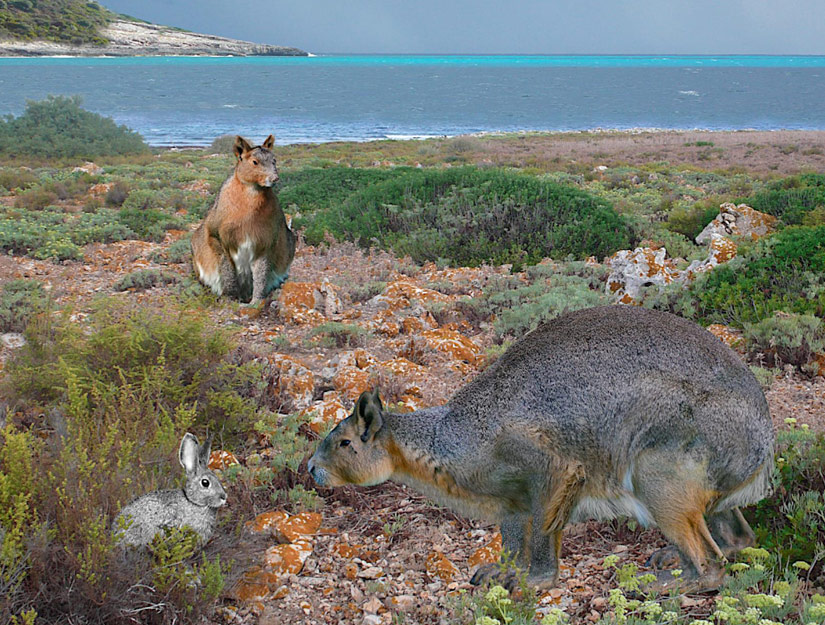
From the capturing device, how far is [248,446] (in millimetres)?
5629

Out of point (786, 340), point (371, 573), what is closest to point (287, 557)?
point (371, 573)

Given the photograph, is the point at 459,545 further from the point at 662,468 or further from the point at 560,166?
the point at 560,166

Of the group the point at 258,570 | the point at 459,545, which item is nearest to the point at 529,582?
the point at 459,545

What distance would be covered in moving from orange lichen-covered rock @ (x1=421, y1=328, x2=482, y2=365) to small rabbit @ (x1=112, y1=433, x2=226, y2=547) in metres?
3.76

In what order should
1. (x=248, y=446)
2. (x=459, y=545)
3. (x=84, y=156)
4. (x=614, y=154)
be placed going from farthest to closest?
(x=614, y=154), (x=84, y=156), (x=248, y=446), (x=459, y=545)

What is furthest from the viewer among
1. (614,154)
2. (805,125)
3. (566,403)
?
(805,125)

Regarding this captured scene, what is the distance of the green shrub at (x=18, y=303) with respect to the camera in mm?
8125

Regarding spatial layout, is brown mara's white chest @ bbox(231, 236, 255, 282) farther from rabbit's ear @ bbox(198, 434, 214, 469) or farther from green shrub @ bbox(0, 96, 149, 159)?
green shrub @ bbox(0, 96, 149, 159)

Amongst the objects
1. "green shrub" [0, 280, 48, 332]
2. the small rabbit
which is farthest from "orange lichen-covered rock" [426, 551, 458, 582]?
"green shrub" [0, 280, 48, 332]

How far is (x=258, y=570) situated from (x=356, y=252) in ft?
29.1

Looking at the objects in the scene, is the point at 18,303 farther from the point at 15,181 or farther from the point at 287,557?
the point at 15,181

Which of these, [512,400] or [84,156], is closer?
[512,400]

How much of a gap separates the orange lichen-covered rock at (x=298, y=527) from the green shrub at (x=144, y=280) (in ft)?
21.4

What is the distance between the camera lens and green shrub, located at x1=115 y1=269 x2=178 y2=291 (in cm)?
1018
